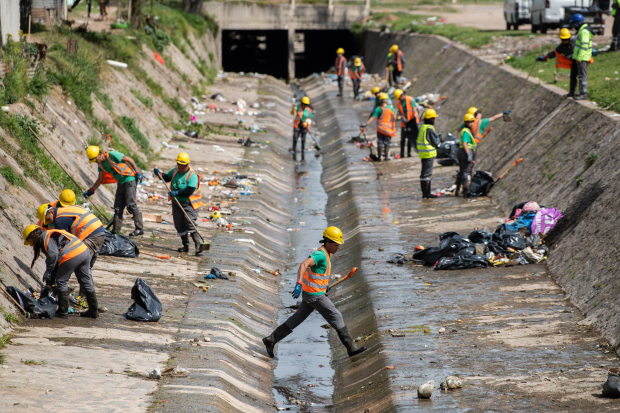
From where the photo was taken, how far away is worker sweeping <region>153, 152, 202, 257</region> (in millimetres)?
11820

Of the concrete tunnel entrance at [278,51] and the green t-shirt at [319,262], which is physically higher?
the concrete tunnel entrance at [278,51]

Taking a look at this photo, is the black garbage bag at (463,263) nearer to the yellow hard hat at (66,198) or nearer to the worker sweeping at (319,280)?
the worker sweeping at (319,280)

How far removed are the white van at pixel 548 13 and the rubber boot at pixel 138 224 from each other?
18.6 meters

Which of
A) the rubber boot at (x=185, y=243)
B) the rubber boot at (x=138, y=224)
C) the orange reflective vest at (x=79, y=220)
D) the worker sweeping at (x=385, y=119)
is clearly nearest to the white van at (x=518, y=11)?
the worker sweeping at (x=385, y=119)

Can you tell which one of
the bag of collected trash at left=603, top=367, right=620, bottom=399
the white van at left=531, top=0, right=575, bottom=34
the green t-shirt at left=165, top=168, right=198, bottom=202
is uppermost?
the white van at left=531, top=0, right=575, bottom=34

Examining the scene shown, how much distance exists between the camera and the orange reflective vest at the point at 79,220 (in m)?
8.86

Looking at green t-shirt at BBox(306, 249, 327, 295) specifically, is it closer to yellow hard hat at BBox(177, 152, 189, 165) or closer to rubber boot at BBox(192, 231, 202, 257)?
yellow hard hat at BBox(177, 152, 189, 165)

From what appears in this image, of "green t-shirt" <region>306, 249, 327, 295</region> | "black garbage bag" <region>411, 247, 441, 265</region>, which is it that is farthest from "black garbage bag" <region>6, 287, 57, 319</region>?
"black garbage bag" <region>411, 247, 441, 265</region>

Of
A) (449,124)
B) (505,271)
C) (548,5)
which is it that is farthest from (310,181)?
(548,5)

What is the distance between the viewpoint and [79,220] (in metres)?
8.90

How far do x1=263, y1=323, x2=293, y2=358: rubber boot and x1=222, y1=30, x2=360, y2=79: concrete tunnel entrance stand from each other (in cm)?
3579

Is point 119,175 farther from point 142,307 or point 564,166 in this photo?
point 564,166

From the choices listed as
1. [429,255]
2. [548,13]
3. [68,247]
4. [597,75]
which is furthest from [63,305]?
[548,13]

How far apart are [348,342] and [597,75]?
442 inches
